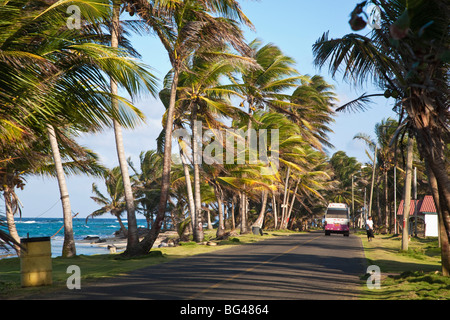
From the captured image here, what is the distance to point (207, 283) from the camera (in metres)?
10.7

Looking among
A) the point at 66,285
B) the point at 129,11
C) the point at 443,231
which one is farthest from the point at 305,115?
the point at 66,285

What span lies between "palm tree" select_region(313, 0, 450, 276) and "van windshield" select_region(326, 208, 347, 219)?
27802 millimetres

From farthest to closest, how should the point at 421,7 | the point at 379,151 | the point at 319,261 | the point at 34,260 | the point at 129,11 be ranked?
the point at 379,151 → the point at 129,11 → the point at 319,261 → the point at 34,260 → the point at 421,7

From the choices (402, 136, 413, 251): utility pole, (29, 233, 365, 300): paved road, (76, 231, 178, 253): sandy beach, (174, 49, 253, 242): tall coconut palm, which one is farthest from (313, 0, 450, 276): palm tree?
Answer: (76, 231, 178, 253): sandy beach

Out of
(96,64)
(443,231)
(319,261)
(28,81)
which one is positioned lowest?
(319,261)

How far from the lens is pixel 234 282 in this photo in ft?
35.8

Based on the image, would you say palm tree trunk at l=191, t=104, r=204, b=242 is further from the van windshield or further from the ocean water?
the van windshield

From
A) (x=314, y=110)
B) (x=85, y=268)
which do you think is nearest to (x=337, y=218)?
(x=314, y=110)

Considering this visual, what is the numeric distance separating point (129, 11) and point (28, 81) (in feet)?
39.4

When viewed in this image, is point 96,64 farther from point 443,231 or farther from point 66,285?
point 443,231

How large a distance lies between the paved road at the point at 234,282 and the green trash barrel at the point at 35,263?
0.86m

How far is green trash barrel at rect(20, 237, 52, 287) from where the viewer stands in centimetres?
1002

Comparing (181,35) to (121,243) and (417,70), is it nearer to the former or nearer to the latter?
(417,70)
